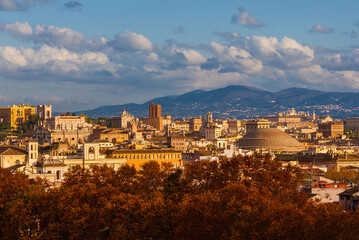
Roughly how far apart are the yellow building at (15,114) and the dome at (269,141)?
2215 inches

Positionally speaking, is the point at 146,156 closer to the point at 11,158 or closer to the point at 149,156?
the point at 149,156

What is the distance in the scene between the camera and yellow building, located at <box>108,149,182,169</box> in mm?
91875

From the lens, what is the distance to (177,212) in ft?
139

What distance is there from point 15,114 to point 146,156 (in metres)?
107

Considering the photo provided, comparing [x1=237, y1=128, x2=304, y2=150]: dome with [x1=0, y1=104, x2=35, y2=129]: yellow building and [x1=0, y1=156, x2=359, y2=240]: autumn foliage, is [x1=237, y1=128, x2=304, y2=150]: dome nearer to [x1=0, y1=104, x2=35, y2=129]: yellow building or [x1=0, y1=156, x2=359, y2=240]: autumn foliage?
[x1=0, y1=104, x2=35, y2=129]: yellow building

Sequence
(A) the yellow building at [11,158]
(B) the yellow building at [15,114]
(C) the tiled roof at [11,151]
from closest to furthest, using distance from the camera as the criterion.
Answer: (A) the yellow building at [11,158] < (C) the tiled roof at [11,151] < (B) the yellow building at [15,114]

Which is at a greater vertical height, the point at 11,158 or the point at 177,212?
the point at 11,158

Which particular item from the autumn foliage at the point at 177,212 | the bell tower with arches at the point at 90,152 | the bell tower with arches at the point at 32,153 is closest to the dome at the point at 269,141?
the bell tower with arches at the point at 90,152

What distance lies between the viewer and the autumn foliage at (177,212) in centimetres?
3841

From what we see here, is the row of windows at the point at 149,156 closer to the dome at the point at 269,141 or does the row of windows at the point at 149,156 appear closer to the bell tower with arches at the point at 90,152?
the bell tower with arches at the point at 90,152

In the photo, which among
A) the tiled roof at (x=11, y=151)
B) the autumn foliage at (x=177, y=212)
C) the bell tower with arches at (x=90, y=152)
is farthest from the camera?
the tiled roof at (x=11, y=151)

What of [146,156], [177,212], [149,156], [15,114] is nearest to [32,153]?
[146,156]

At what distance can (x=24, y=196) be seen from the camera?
161 feet

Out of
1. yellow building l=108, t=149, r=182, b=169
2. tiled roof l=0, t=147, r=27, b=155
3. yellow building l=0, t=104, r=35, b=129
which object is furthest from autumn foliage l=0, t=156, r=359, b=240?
yellow building l=0, t=104, r=35, b=129
